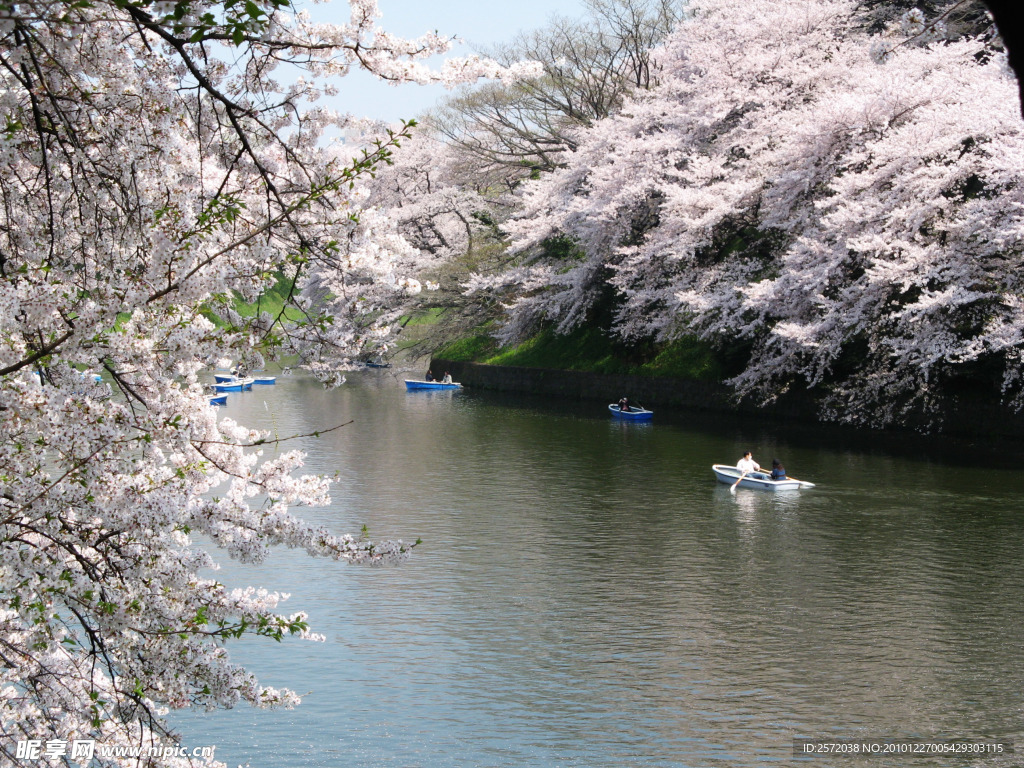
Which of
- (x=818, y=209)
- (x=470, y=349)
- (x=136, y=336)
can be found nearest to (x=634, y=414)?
(x=818, y=209)

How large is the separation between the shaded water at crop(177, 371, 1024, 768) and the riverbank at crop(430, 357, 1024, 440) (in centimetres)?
313

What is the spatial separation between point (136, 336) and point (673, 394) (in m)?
32.8

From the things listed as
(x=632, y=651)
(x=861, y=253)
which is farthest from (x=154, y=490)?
(x=861, y=253)

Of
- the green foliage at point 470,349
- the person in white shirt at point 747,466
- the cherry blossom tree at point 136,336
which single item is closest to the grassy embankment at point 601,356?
the green foliage at point 470,349

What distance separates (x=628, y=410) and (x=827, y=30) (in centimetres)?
1443

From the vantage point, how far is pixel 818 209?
28.9 meters

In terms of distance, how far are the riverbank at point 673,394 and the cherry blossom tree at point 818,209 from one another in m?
0.62

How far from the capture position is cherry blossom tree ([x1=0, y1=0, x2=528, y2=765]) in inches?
195

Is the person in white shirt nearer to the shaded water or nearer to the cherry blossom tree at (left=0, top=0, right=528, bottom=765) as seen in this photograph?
the shaded water

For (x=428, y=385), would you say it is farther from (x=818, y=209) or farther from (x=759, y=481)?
(x=759, y=481)

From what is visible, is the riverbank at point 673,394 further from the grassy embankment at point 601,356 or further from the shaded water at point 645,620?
the shaded water at point 645,620

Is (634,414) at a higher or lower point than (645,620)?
higher

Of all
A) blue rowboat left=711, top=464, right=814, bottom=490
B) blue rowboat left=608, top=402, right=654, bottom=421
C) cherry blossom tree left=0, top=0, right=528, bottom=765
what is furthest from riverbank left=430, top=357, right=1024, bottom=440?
cherry blossom tree left=0, top=0, right=528, bottom=765

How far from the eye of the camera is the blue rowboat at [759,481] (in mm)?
21797
